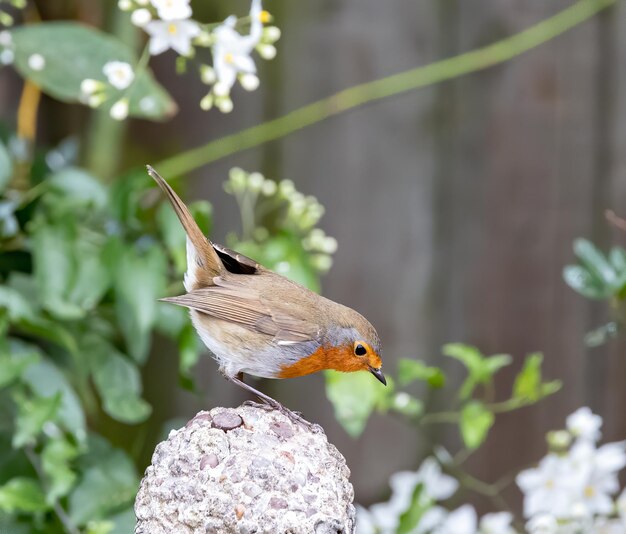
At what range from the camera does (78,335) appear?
2.35 metres

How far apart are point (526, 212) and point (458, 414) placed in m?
0.64

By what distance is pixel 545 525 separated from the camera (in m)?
2.29

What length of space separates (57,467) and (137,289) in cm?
42

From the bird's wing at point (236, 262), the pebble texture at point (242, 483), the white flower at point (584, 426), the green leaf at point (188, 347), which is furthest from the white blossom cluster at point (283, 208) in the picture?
the pebble texture at point (242, 483)

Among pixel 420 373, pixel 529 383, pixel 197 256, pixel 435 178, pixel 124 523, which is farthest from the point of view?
pixel 435 178

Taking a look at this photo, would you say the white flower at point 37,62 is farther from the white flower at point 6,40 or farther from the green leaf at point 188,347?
the green leaf at point 188,347

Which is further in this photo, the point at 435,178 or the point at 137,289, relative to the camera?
the point at 435,178

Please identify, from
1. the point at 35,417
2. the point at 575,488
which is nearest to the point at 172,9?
the point at 35,417

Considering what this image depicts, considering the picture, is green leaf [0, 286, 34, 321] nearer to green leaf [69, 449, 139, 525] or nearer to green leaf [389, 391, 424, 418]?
green leaf [69, 449, 139, 525]

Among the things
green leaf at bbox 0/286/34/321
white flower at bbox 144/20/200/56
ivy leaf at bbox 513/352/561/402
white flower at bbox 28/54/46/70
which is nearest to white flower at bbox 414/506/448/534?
ivy leaf at bbox 513/352/561/402

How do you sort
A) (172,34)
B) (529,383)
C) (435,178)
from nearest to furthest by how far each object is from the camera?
1. (172,34)
2. (529,383)
3. (435,178)

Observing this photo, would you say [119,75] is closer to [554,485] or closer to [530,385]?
[530,385]

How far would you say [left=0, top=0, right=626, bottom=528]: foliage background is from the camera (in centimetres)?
276

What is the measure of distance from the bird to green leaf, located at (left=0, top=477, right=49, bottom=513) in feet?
2.00
